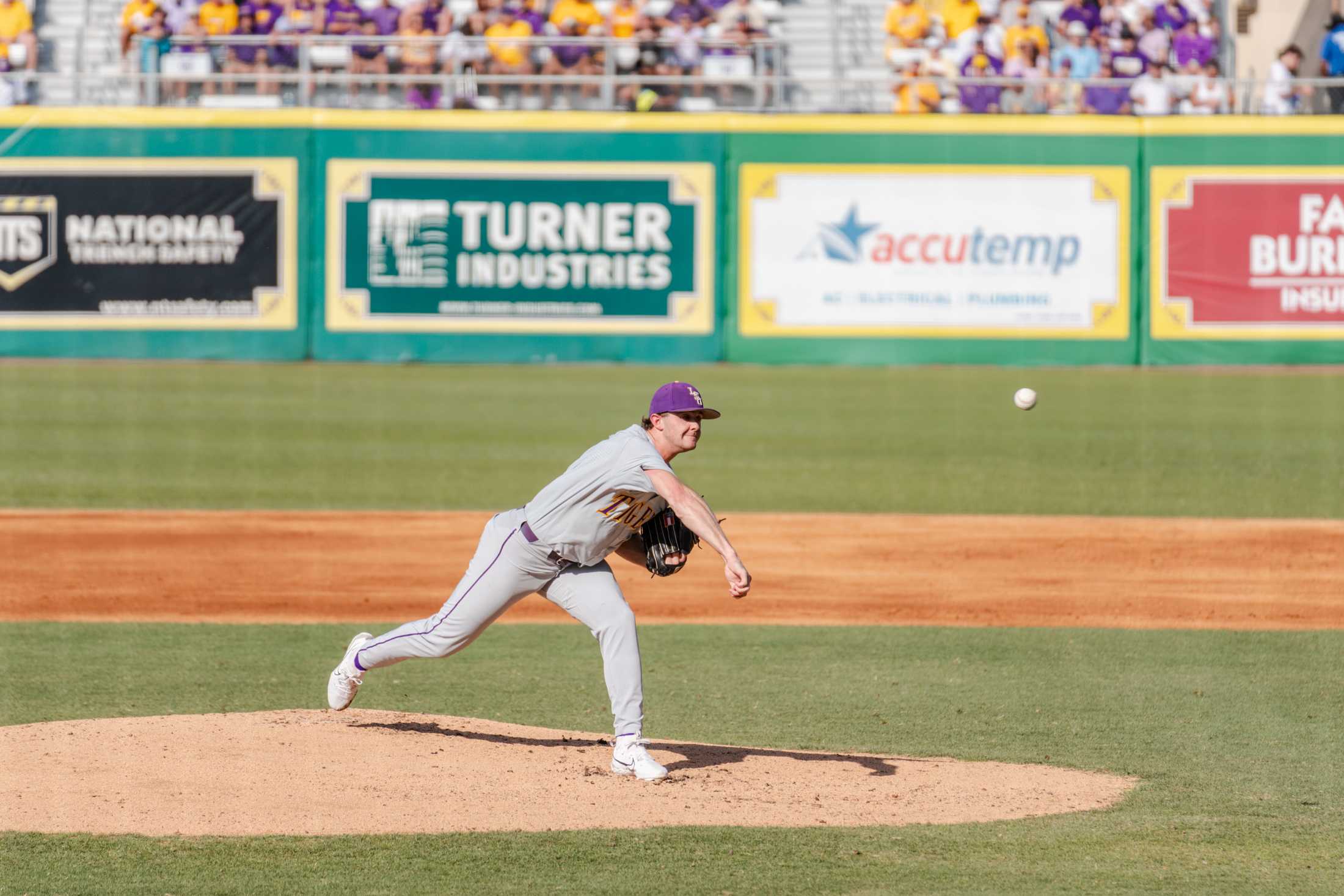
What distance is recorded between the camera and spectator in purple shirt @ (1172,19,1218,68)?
2359 cm

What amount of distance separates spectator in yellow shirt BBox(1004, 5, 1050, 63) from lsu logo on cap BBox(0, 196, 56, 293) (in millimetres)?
13153

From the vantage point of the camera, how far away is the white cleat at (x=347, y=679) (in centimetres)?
681

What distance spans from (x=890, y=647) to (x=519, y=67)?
50.1 feet

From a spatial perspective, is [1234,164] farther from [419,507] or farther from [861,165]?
[419,507]

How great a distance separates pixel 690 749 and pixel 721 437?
11.5m

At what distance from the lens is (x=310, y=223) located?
888 inches

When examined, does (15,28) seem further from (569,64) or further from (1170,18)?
(1170,18)

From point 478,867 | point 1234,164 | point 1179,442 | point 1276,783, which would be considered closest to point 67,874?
point 478,867

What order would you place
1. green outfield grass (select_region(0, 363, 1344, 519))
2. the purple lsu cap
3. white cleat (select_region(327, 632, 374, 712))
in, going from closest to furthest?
the purple lsu cap → white cleat (select_region(327, 632, 374, 712)) → green outfield grass (select_region(0, 363, 1344, 519))

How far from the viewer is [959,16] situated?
2458cm

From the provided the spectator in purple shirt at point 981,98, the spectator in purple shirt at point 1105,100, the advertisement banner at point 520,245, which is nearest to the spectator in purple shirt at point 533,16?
the advertisement banner at point 520,245

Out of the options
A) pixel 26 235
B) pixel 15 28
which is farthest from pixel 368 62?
pixel 15 28

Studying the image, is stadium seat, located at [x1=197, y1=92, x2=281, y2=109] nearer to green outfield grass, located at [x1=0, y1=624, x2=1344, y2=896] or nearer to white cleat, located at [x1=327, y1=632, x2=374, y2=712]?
green outfield grass, located at [x1=0, y1=624, x2=1344, y2=896]

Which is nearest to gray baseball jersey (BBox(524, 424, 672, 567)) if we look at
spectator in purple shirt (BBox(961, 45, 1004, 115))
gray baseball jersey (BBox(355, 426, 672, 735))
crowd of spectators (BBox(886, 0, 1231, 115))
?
gray baseball jersey (BBox(355, 426, 672, 735))
